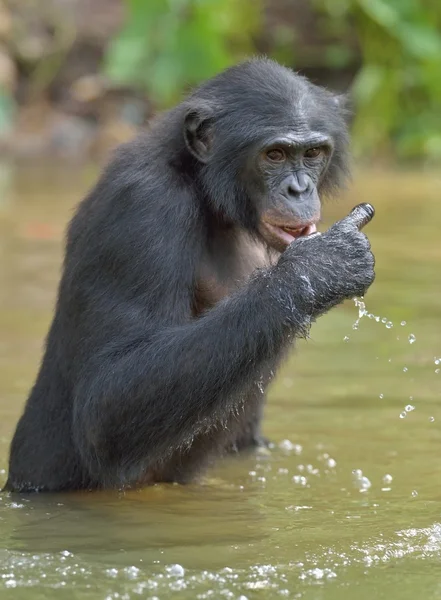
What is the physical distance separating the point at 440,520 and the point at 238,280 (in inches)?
77.5

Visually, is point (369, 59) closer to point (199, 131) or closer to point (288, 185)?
point (199, 131)

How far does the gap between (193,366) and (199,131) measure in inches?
61.3

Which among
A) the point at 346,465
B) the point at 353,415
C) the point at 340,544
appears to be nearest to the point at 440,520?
the point at 340,544

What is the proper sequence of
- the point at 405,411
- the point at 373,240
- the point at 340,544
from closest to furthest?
the point at 340,544, the point at 405,411, the point at 373,240

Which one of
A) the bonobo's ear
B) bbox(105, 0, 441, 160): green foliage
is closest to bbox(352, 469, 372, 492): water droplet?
the bonobo's ear

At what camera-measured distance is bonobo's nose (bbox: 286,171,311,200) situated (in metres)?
6.75

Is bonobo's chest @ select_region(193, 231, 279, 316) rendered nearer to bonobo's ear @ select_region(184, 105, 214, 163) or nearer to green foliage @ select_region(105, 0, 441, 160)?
Answer: bonobo's ear @ select_region(184, 105, 214, 163)

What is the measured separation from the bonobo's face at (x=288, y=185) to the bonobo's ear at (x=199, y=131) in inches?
13.1

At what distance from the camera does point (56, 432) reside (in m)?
7.09

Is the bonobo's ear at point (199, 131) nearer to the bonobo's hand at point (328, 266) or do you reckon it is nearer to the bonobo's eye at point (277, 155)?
the bonobo's eye at point (277, 155)

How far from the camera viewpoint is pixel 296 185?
6.76 m

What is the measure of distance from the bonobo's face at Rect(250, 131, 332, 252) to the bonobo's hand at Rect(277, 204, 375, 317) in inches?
8.6

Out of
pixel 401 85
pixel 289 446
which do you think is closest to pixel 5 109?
pixel 401 85

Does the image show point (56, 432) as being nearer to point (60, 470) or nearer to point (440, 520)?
point (60, 470)
